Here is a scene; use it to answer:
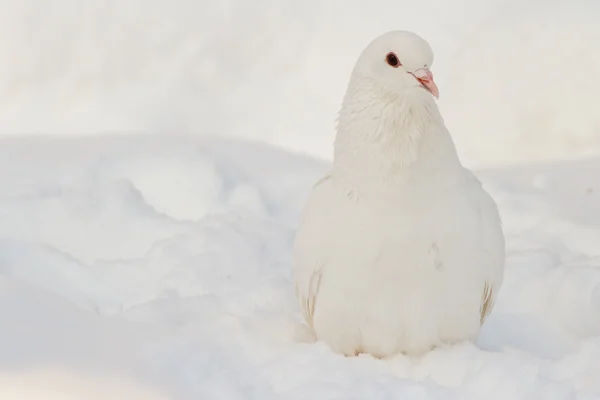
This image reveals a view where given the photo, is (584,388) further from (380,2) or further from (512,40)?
(380,2)

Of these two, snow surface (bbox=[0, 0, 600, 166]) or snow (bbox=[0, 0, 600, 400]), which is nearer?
snow (bbox=[0, 0, 600, 400])

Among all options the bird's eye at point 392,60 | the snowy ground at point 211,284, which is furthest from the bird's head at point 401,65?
the snowy ground at point 211,284

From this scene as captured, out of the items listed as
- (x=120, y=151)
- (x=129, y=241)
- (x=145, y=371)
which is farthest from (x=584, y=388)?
(x=120, y=151)

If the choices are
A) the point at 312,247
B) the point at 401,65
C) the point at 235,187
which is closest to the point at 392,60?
the point at 401,65

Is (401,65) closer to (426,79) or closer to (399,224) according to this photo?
(426,79)

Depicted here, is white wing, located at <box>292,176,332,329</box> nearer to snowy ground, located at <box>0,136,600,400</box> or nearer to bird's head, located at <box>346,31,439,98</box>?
snowy ground, located at <box>0,136,600,400</box>

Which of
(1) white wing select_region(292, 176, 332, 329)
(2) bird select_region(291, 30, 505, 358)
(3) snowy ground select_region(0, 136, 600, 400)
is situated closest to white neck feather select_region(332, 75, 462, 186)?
(2) bird select_region(291, 30, 505, 358)

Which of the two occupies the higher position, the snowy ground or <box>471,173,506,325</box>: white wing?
<box>471,173,506,325</box>: white wing

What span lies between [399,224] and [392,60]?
368 millimetres

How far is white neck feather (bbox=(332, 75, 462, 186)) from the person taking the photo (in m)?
2.39

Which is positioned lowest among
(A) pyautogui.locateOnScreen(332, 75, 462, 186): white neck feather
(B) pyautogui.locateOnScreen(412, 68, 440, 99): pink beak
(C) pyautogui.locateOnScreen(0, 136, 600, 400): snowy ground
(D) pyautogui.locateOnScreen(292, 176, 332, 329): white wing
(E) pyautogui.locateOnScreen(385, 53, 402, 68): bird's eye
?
(C) pyautogui.locateOnScreen(0, 136, 600, 400): snowy ground

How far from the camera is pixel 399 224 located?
2.40 meters

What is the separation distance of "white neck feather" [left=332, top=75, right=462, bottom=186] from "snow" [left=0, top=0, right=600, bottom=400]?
429 millimetres

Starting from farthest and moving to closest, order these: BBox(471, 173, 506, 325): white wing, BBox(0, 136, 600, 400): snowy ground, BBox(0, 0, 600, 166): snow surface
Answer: BBox(0, 0, 600, 166): snow surface < BBox(471, 173, 506, 325): white wing < BBox(0, 136, 600, 400): snowy ground
